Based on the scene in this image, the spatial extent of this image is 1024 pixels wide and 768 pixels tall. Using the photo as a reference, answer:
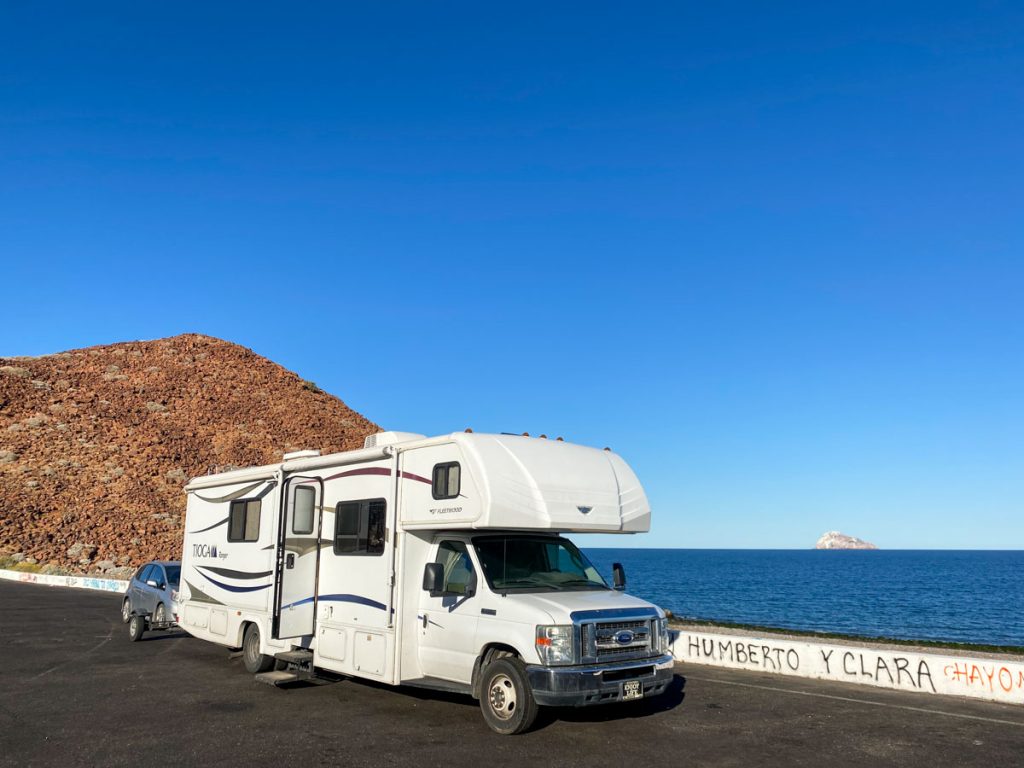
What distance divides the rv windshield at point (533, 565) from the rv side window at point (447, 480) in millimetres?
745

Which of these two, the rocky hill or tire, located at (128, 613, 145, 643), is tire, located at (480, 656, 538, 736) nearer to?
tire, located at (128, 613, 145, 643)

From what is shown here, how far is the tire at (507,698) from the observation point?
29.3ft

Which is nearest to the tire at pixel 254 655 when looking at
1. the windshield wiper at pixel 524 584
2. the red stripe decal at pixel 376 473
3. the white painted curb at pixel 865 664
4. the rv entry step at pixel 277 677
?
the rv entry step at pixel 277 677

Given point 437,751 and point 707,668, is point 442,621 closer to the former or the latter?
point 437,751

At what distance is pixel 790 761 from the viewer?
27.1ft

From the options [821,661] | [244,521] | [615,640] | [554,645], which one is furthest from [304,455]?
[821,661]

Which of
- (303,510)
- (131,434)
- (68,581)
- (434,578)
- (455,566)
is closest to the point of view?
(434,578)

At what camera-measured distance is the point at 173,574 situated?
17.8 m

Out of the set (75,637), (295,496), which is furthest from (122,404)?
(295,496)

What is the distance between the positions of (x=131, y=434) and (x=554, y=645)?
63.5 meters

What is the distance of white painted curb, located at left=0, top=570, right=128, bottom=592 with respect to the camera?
112ft

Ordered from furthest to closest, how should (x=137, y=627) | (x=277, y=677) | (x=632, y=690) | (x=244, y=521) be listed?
(x=137, y=627) < (x=244, y=521) < (x=277, y=677) < (x=632, y=690)

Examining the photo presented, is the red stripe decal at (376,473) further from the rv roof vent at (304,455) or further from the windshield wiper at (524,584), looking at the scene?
the windshield wiper at (524,584)

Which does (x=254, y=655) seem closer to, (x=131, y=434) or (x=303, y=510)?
(x=303, y=510)
